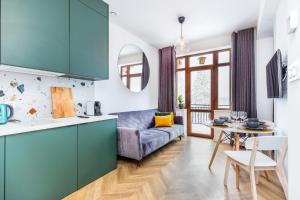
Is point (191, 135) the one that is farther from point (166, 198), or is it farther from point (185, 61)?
point (166, 198)

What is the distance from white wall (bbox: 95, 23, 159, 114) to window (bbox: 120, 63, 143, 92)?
12cm

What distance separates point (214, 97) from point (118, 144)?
9.49 ft

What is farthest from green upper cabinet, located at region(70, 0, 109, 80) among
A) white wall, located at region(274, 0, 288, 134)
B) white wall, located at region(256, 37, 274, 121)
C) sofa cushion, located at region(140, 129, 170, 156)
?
white wall, located at region(256, 37, 274, 121)

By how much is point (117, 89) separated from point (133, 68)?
69 cm

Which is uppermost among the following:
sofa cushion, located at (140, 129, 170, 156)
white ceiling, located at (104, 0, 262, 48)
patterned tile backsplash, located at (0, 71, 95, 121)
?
white ceiling, located at (104, 0, 262, 48)

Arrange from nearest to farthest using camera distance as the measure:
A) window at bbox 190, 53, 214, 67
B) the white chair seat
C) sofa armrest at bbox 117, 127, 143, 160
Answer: the white chair seat → sofa armrest at bbox 117, 127, 143, 160 → window at bbox 190, 53, 214, 67

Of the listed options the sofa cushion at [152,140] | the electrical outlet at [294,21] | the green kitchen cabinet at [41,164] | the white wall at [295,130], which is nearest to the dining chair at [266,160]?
the white wall at [295,130]

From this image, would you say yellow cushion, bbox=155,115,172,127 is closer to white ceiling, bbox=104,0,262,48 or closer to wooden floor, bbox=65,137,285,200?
wooden floor, bbox=65,137,285,200

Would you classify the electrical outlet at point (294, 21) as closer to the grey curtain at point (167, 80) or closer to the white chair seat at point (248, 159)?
the white chair seat at point (248, 159)

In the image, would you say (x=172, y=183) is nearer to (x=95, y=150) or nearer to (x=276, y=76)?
(x=95, y=150)

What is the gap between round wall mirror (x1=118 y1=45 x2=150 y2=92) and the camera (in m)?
3.39

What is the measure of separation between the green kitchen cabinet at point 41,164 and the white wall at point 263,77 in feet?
12.1

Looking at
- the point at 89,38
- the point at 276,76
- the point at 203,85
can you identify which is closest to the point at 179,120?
the point at 203,85

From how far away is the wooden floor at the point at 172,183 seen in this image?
178cm
